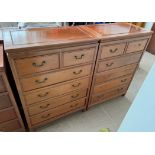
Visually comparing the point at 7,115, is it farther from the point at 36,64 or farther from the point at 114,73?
the point at 114,73

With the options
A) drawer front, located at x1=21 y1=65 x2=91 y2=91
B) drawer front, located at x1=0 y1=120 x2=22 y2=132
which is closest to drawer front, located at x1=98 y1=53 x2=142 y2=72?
drawer front, located at x1=21 y1=65 x2=91 y2=91

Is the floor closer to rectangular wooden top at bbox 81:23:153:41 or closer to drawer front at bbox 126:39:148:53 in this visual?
drawer front at bbox 126:39:148:53

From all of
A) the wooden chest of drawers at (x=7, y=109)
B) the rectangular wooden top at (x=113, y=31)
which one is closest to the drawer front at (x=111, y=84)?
the rectangular wooden top at (x=113, y=31)

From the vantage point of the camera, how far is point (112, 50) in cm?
140

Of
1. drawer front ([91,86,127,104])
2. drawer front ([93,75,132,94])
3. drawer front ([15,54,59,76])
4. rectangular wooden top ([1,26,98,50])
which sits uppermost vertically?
rectangular wooden top ([1,26,98,50])

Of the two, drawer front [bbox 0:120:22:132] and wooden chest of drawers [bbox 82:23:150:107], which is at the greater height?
wooden chest of drawers [bbox 82:23:150:107]

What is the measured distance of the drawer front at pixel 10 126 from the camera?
128 cm

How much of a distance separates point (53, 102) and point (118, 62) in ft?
2.83

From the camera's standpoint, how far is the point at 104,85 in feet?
5.66

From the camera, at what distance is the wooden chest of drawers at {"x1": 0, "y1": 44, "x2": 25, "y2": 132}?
100cm

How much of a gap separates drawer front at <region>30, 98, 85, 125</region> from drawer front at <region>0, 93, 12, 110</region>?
351 millimetres

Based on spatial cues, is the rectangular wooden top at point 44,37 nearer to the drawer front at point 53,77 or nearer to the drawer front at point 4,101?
the drawer front at point 53,77
